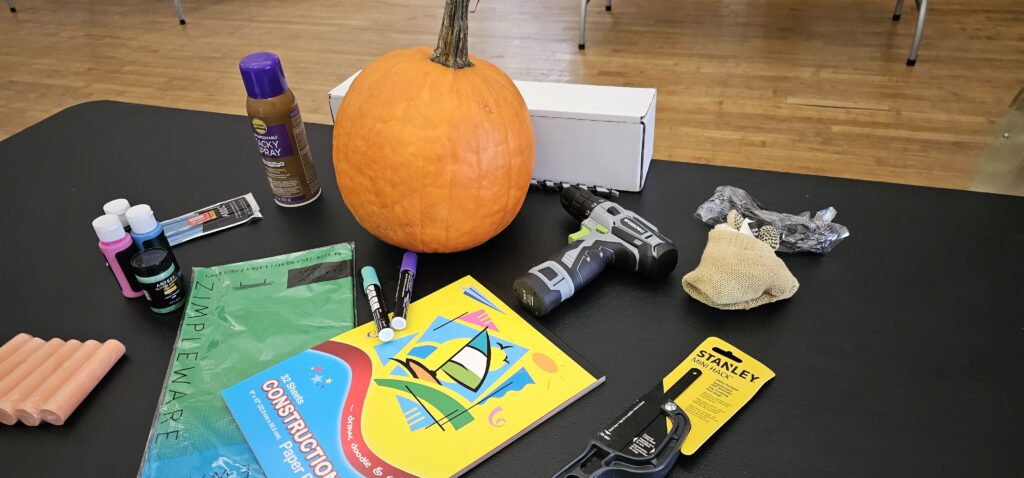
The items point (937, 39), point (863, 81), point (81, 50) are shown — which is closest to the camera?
point (863, 81)

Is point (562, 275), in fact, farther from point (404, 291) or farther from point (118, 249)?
point (118, 249)

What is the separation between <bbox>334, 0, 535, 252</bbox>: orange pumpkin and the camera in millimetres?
720

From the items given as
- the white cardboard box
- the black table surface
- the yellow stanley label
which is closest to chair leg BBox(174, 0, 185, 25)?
the black table surface

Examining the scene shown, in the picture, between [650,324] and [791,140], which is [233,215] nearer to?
[650,324]

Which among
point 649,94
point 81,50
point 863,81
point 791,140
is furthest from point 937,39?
point 81,50

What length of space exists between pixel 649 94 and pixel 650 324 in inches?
14.0

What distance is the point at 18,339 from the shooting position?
69 centimetres

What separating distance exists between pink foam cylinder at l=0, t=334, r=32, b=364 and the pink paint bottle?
0.10 meters

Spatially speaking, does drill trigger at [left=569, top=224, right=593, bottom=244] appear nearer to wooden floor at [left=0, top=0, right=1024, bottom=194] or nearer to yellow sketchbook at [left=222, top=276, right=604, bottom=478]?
yellow sketchbook at [left=222, top=276, right=604, bottom=478]

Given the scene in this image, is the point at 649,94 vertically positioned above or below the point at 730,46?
above

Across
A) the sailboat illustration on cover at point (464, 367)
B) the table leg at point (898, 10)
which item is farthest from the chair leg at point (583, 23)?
the sailboat illustration on cover at point (464, 367)

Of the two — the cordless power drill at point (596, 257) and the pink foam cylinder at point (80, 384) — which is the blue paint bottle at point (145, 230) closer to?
the pink foam cylinder at point (80, 384)

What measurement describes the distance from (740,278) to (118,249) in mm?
648

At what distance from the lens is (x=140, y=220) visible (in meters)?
0.71
